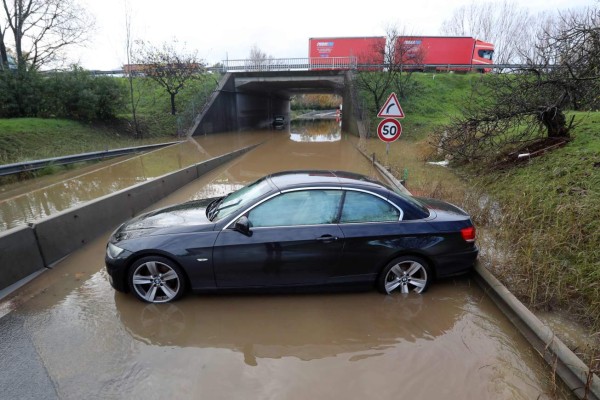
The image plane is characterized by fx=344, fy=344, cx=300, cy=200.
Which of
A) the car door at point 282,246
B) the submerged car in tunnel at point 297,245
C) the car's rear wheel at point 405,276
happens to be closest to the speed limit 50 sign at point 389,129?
the submerged car in tunnel at point 297,245

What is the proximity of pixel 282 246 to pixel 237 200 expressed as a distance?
3.20ft

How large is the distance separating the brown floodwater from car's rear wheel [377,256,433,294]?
0.12 metres

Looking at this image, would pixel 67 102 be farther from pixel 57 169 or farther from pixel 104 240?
pixel 104 240

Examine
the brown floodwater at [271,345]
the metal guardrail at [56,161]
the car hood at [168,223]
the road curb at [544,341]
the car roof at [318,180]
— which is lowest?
the brown floodwater at [271,345]

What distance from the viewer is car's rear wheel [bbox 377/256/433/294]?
418cm

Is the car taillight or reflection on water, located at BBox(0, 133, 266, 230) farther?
reflection on water, located at BBox(0, 133, 266, 230)

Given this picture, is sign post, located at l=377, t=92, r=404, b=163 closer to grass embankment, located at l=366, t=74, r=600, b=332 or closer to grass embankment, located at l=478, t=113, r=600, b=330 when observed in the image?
grass embankment, located at l=366, t=74, r=600, b=332

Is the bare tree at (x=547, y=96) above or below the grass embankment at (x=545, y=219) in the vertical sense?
above

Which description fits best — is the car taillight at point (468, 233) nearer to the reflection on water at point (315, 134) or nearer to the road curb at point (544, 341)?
the road curb at point (544, 341)

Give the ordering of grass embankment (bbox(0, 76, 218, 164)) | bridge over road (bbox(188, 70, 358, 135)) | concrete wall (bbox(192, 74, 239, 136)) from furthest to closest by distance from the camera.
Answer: bridge over road (bbox(188, 70, 358, 135)) → concrete wall (bbox(192, 74, 239, 136)) → grass embankment (bbox(0, 76, 218, 164))

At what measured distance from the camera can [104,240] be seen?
5.93 meters

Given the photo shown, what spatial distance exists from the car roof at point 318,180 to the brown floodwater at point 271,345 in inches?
53.6

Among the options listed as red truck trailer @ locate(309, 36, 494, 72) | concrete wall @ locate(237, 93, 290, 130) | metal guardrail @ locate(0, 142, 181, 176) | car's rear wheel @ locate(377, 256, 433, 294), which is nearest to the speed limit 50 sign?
car's rear wheel @ locate(377, 256, 433, 294)

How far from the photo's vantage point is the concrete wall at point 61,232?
4334 mm
